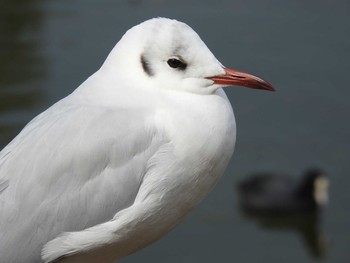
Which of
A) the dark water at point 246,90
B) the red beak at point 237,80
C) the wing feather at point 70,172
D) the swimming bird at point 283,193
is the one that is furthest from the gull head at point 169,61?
the swimming bird at point 283,193

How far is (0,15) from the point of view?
316 inches

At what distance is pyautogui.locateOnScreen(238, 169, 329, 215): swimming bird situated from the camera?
6.35 meters

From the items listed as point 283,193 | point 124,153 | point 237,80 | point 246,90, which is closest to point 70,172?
point 124,153

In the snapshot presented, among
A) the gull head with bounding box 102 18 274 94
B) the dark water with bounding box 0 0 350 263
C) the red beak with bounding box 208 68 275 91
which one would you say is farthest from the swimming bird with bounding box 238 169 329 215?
the gull head with bounding box 102 18 274 94

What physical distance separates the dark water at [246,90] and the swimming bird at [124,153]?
2601 mm

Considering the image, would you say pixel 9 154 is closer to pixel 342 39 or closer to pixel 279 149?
pixel 279 149

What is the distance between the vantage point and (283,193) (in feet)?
21.6

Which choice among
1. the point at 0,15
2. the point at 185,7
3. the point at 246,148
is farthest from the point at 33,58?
the point at 246,148

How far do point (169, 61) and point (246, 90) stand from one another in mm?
3879

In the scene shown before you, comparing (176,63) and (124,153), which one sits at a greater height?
(176,63)

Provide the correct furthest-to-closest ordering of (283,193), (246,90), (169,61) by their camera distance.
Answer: (246,90) < (283,193) < (169,61)

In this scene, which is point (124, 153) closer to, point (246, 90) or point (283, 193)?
point (283, 193)

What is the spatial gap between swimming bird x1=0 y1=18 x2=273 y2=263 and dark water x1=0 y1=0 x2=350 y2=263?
8.53 feet

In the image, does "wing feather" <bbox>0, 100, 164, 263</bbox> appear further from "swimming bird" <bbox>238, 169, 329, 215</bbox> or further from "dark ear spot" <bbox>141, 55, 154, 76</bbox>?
"swimming bird" <bbox>238, 169, 329, 215</bbox>
